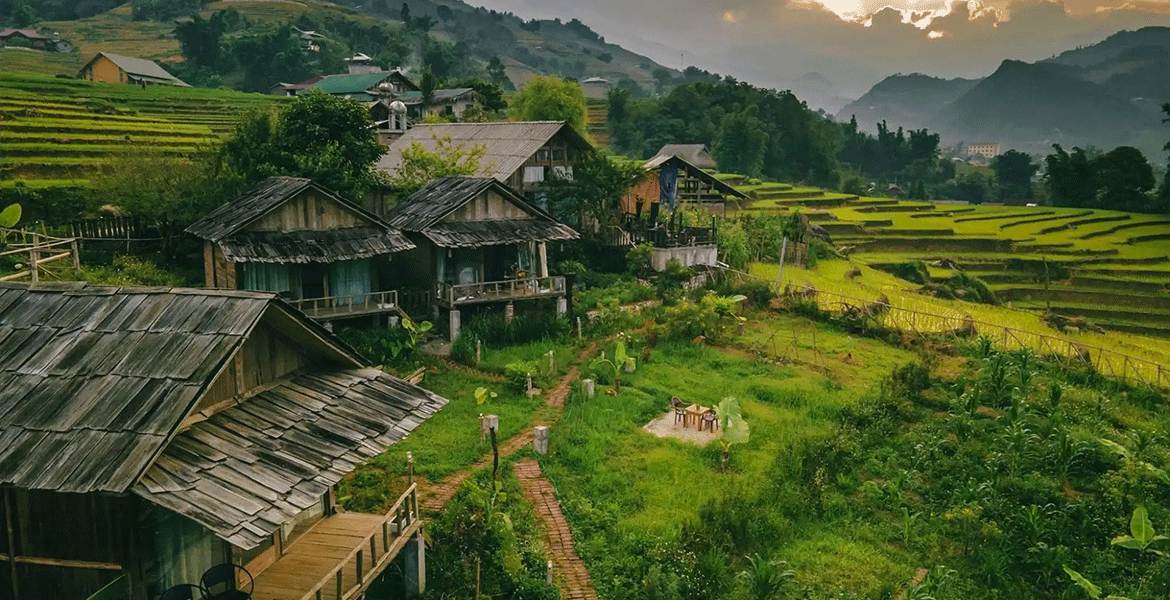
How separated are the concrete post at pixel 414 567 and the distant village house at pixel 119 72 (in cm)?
7367

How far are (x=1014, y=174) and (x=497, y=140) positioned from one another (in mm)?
81114

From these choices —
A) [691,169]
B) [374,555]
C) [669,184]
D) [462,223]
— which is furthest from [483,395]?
[691,169]

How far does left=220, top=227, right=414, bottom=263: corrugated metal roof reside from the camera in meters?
23.9

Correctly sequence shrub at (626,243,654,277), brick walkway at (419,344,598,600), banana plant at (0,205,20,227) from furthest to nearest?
shrub at (626,243,654,277) < banana plant at (0,205,20,227) < brick walkway at (419,344,598,600)

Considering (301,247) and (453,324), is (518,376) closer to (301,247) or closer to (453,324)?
(453,324)

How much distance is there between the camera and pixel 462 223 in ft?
97.2

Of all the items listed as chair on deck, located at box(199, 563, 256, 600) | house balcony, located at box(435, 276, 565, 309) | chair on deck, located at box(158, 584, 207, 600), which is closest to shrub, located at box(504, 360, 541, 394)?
house balcony, located at box(435, 276, 565, 309)

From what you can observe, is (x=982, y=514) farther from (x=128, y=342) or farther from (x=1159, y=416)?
(x=128, y=342)

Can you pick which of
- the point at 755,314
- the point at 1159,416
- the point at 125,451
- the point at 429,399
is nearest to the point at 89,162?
the point at 755,314

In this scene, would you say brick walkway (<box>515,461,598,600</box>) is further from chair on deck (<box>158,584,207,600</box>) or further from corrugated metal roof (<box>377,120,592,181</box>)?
corrugated metal roof (<box>377,120,592,181</box>)

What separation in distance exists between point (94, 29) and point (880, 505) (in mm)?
131195

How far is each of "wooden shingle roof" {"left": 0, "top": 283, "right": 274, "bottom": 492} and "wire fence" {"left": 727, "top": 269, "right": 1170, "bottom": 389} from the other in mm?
24980

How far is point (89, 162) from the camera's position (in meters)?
38.5

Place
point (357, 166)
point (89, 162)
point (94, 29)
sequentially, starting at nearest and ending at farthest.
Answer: point (357, 166), point (89, 162), point (94, 29)
